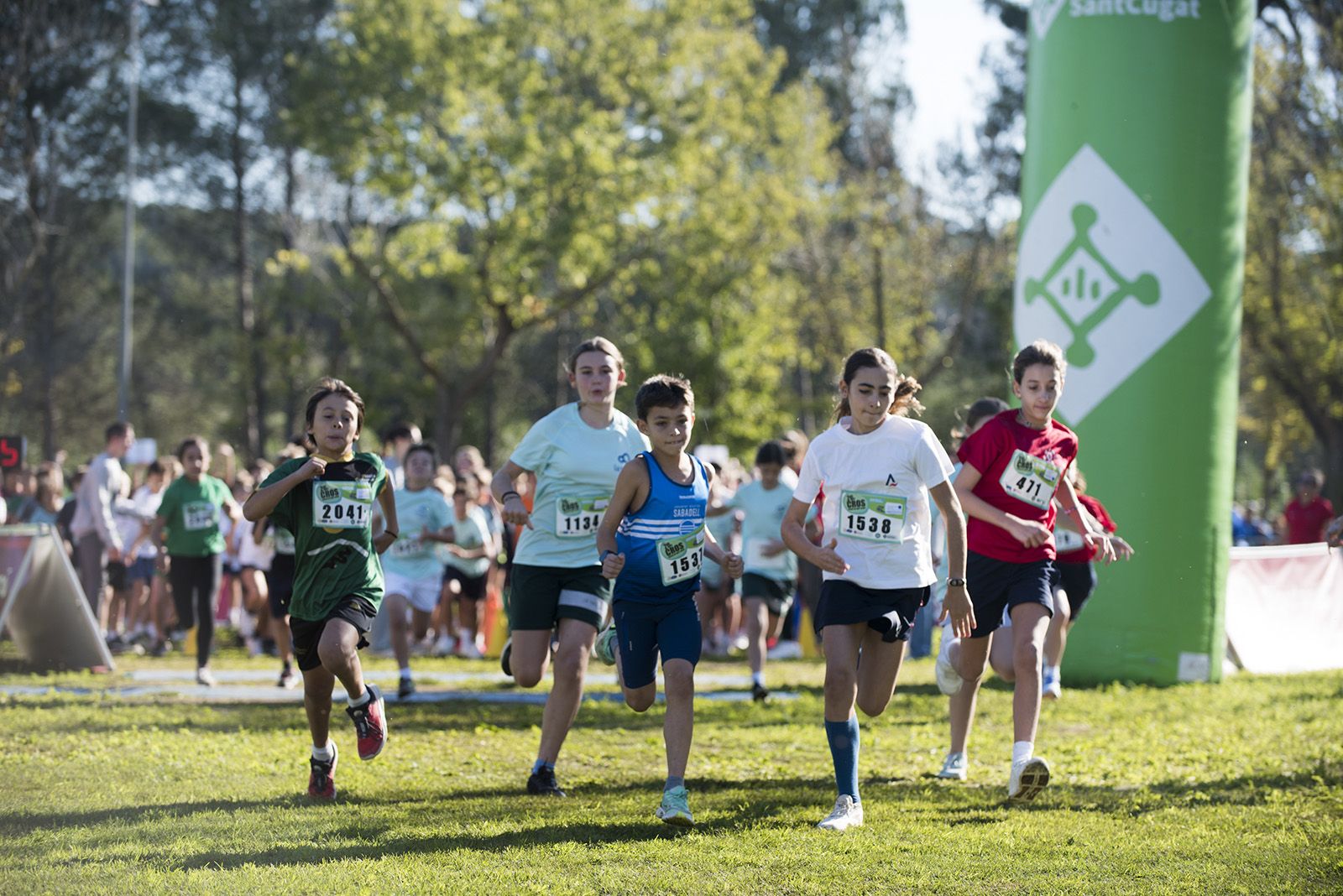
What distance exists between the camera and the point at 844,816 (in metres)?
6.36

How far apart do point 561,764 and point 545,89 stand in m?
22.6

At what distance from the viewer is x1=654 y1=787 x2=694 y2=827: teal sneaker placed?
6.27 meters

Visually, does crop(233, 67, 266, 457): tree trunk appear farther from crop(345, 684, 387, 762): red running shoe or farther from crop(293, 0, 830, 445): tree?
crop(345, 684, 387, 762): red running shoe

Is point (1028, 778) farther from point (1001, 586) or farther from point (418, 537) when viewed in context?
point (418, 537)

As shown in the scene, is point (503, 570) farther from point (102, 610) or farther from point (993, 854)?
point (993, 854)

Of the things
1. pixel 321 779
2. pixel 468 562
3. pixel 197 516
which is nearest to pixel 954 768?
pixel 321 779

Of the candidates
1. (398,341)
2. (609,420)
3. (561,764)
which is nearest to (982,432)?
(609,420)

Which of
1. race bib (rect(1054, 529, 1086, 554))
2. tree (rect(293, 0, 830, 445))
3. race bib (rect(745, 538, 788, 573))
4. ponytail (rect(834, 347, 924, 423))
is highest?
tree (rect(293, 0, 830, 445))

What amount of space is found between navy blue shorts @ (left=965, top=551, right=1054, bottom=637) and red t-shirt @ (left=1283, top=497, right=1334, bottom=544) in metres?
12.7

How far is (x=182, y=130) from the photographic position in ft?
132

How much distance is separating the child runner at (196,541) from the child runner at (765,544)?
426 cm

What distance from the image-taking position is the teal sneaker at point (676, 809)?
6266 millimetres

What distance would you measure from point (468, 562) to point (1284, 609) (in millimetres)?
8507

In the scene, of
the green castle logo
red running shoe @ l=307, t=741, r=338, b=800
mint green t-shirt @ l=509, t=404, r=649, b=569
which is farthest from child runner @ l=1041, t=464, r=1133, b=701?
red running shoe @ l=307, t=741, r=338, b=800
